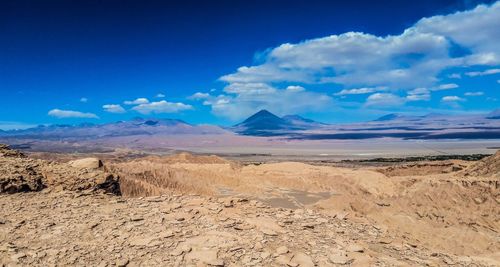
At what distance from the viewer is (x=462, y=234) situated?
18.3 meters

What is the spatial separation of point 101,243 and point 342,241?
13.9 ft

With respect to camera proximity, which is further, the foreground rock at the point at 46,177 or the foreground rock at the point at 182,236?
the foreground rock at the point at 46,177

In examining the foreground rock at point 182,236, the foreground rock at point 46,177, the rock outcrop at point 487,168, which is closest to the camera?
the foreground rock at point 182,236

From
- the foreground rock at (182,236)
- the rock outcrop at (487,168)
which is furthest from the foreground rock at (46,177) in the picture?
the rock outcrop at (487,168)

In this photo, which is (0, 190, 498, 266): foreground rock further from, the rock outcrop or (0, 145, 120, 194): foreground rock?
the rock outcrop

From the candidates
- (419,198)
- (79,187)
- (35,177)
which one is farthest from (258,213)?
(419,198)

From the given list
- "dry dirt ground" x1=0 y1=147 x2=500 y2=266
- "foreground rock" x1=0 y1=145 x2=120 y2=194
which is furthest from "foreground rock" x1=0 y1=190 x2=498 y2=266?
"foreground rock" x1=0 y1=145 x2=120 y2=194

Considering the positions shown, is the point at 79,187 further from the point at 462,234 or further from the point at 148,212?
the point at 462,234

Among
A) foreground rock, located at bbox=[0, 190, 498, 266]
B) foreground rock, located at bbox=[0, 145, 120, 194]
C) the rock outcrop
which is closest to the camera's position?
foreground rock, located at bbox=[0, 190, 498, 266]

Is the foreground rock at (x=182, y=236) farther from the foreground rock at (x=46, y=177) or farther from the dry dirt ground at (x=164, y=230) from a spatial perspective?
the foreground rock at (x=46, y=177)

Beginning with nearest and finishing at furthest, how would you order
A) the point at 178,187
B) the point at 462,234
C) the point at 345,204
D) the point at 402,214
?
the point at 462,234 → the point at 402,214 → the point at 345,204 → the point at 178,187

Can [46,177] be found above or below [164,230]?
above

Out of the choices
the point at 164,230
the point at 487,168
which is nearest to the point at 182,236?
the point at 164,230

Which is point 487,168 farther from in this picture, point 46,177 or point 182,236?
point 46,177
